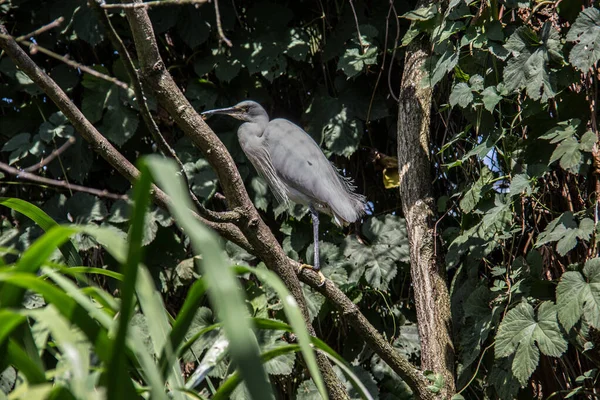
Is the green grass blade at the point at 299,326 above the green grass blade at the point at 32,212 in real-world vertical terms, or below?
below

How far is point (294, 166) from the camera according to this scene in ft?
9.15

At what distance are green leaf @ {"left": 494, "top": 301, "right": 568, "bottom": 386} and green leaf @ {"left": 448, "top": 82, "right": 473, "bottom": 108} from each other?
62 cm

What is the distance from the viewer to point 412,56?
8.18ft

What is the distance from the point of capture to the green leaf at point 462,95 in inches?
83.9

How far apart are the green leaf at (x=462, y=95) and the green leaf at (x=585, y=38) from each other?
327 millimetres

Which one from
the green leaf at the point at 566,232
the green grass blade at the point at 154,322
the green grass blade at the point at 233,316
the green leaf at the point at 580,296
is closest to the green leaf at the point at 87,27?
the green leaf at the point at 566,232

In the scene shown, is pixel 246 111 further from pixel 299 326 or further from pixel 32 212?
pixel 299 326

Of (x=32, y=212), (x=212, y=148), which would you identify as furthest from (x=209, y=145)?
(x=32, y=212)

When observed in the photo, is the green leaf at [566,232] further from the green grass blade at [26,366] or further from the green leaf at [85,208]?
A: the green leaf at [85,208]

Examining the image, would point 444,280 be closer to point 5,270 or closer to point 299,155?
point 299,155

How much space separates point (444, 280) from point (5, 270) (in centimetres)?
175

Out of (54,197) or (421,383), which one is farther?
(54,197)

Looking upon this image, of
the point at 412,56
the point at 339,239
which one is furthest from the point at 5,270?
the point at 339,239

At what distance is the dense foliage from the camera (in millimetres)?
2012
